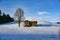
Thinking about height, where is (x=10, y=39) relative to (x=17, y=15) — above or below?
below

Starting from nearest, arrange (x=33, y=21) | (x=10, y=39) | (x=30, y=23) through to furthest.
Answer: (x=10, y=39), (x=33, y=21), (x=30, y=23)

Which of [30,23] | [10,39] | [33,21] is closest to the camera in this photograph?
[10,39]

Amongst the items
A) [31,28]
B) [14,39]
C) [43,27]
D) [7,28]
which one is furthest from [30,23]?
[14,39]

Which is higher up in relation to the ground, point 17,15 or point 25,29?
point 17,15

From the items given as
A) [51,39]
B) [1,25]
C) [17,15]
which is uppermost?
[17,15]

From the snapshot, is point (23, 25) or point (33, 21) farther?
point (23, 25)

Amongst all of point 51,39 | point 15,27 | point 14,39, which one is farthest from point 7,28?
point 51,39

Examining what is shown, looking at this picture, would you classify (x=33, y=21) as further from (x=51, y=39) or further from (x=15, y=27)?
(x=51, y=39)

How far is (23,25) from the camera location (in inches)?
240

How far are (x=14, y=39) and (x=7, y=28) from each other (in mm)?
2224

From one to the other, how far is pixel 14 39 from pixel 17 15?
189 cm

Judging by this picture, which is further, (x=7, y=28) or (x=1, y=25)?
(x=7, y=28)

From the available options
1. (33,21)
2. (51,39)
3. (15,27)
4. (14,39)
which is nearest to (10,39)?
(14,39)

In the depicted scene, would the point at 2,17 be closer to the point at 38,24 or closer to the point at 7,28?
the point at 7,28
